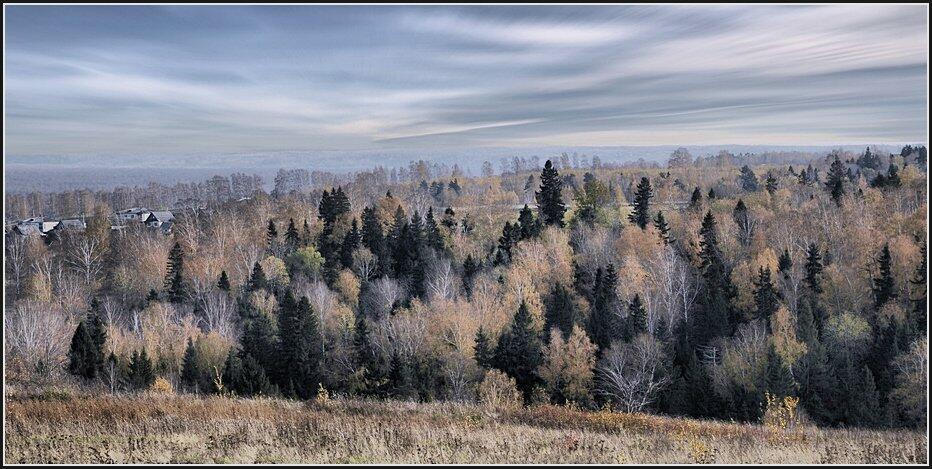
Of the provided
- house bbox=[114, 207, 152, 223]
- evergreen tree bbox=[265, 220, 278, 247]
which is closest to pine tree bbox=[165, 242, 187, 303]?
evergreen tree bbox=[265, 220, 278, 247]

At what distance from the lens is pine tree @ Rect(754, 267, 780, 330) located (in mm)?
54125

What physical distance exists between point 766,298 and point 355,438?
48757 millimetres

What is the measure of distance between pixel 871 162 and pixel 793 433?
12284 cm

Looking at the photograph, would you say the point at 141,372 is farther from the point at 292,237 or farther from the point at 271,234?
the point at 292,237

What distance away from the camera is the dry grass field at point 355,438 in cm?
1246

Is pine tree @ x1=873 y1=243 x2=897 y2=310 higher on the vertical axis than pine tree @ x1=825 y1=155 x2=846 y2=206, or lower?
lower

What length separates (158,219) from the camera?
116m

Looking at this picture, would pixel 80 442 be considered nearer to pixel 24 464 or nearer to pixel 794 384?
pixel 24 464

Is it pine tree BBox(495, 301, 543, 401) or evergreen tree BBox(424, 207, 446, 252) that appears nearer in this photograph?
pine tree BBox(495, 301, 543, 401)

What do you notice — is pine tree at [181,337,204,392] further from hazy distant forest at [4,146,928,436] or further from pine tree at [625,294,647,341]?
pine tree at [625,294,647,341]

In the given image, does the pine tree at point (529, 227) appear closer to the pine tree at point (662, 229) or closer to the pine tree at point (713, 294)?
the pine tree at point (662, 229)

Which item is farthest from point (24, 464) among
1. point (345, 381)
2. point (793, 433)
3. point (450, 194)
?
point (450, 194)

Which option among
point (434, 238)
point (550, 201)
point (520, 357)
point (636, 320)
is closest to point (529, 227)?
point (550, 201)

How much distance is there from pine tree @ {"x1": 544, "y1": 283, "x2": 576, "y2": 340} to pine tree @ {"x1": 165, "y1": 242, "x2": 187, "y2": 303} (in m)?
34.3
